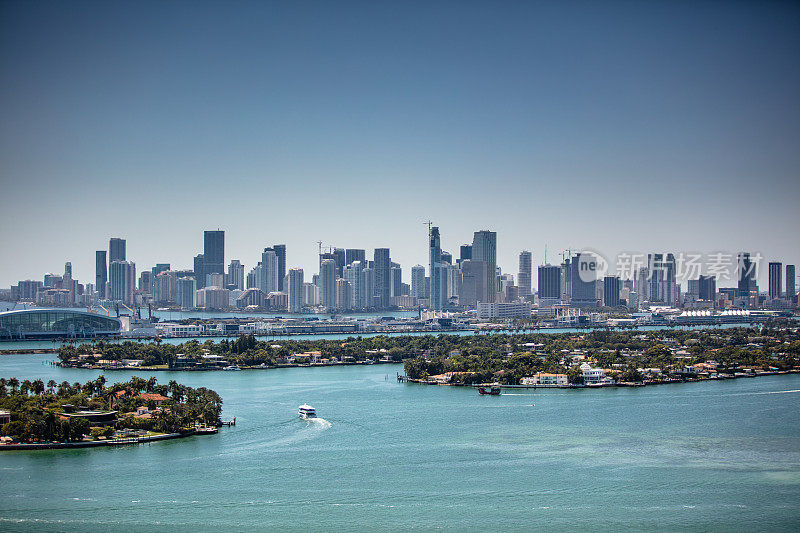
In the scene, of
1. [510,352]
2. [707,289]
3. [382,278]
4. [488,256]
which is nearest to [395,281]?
[382,278]

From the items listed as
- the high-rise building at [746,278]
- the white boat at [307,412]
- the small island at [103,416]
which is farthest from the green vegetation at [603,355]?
the high-rise building at [746,278]

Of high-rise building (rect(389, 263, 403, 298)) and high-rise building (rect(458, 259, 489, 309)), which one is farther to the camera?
high-rise building (rect(389, 263, 403, 298))

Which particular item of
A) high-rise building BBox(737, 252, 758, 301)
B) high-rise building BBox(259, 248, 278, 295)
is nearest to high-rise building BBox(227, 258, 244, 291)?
high-rise building BBox(259, 248, 278, 295)

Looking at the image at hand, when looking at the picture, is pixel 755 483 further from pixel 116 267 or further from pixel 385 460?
pixel 116 267

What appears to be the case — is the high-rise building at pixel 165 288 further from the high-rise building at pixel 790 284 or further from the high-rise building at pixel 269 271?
the high-rise building at pixel 790 284

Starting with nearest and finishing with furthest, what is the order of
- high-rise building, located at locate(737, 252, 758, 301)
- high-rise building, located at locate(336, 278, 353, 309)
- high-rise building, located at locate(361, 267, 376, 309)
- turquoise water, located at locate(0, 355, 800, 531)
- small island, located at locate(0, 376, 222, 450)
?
turquoise water, located at locate(0, 355, 800, 531), small island, located at locate(0, 376, 222, 450), high-rise building, located at locate(737, 252, 758, 301), high-rise building, located at locate(336, 278, 353, 309), high-rise building, located at locate(361, 267, 376, 309)

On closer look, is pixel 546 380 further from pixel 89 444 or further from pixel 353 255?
pixel 353 255

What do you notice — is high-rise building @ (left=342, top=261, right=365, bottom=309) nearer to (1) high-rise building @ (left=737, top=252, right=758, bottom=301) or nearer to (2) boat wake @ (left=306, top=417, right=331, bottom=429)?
(1) high-rise building @ (left=737, top=252, right=758, bottom=301)
